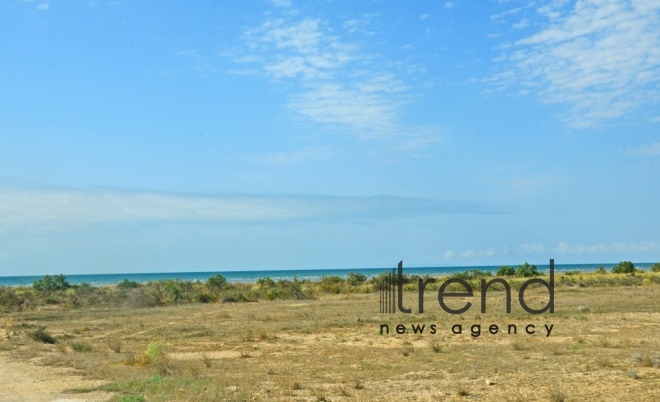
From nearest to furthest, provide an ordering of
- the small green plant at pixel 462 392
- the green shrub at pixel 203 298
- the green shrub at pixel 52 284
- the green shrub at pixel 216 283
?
the small green plant at pixel 462 392 → the green shrub at pixel 203 298 → the green shrub at pixel 216 283 → the green shrub at pixel 52 284

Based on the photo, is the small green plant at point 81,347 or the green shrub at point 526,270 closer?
the small green plant at point 81,347

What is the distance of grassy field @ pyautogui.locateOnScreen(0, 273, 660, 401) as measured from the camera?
12930 millimetres

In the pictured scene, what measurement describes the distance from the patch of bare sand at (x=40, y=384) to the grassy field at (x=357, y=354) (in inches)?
12.9

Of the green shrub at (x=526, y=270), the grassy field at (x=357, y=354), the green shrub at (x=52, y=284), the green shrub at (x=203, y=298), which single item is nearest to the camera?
the grassy field at (x=357, y=354)

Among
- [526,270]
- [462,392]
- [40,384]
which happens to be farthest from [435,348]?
[526,270]

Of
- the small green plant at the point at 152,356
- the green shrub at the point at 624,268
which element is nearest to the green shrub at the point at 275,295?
the small green plant at the point at 152,356

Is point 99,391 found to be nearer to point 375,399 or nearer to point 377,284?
point 375,399

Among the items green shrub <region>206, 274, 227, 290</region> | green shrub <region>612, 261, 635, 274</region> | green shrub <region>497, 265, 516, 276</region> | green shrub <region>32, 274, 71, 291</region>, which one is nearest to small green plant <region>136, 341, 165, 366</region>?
green shrub <region>206, 274, 227, 290</region>

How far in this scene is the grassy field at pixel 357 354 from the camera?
12.9m

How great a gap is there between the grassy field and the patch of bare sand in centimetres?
33

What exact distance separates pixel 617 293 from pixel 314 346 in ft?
86.0

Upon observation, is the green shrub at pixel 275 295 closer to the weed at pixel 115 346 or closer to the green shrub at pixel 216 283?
the green shrub at pixel 216 283

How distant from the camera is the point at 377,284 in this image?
56906mm

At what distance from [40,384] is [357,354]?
8192 millimetres
